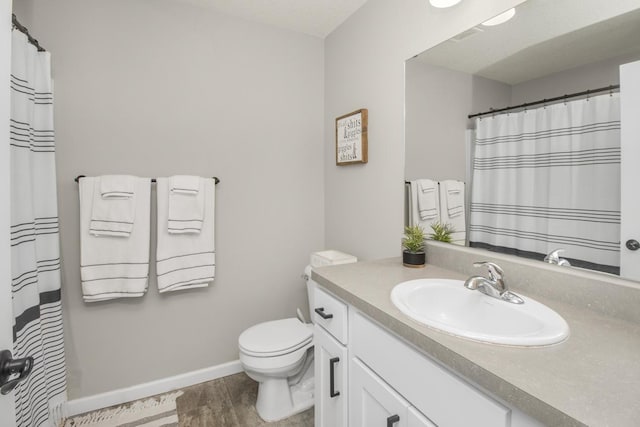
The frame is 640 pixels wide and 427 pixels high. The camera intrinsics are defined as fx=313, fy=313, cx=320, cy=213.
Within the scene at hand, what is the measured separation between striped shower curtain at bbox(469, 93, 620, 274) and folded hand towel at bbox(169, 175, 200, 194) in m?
1.54

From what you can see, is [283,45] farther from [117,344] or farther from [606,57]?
[117,344]

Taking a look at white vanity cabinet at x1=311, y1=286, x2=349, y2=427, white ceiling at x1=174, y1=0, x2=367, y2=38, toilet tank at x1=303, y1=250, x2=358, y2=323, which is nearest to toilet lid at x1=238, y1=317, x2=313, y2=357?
toilet tank at x1=303, y1=250, x2=358, y2=323

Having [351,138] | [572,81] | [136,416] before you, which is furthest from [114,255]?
[572,81]

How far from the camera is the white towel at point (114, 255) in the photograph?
5.58 ft

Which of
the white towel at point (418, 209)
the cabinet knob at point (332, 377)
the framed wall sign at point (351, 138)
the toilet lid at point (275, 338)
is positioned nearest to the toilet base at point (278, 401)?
the toilet lid at point (275, 338)

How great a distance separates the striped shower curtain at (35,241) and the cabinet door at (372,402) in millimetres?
1261

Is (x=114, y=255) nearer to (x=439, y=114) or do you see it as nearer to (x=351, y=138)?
(x=351, y=138)

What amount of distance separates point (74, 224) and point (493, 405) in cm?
208

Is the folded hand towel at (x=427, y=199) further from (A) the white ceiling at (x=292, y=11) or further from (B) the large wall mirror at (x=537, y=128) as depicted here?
(A) the white ceiling at (x=292, y=11)

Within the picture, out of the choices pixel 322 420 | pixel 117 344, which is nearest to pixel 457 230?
pixel 322 420

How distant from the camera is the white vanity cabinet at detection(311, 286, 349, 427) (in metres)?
1.16

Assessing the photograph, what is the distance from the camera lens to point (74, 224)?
1750mm

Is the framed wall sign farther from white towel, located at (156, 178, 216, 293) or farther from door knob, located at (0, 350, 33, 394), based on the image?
door knob, located at (0, 350, 33, 394)

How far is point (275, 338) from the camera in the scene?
1764mm
